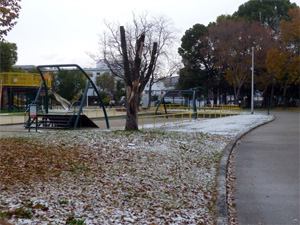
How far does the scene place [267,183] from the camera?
8352mm

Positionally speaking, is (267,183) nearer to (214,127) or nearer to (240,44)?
(214,127)

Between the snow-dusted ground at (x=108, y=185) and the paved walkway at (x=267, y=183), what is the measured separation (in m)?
0.59

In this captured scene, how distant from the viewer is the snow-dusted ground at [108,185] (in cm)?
527

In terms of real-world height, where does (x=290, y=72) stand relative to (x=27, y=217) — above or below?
above

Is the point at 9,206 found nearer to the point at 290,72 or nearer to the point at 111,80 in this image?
the point at 290,72

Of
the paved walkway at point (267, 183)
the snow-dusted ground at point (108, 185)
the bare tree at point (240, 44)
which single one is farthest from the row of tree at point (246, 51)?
the snow-dusted ground at point (108, 185)

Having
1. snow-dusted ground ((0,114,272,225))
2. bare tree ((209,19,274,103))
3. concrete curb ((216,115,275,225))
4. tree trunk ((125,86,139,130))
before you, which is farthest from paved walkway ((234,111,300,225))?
bare tree ((209,19,274,103))

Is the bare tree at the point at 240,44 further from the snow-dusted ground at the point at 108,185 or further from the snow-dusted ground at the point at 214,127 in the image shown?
the snow-dusted ground at the point at 108,185

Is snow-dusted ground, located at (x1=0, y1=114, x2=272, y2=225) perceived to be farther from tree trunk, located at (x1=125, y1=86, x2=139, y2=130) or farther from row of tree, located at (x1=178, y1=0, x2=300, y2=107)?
row of tree, located at (x1=178, y1=0, x2=300, y2=107)

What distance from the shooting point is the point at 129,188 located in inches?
270

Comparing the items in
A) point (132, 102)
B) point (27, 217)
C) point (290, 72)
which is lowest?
point (27, 217)

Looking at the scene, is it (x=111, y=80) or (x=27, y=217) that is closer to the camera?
(x=27, y=217)

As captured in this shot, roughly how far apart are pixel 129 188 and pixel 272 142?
10024mm

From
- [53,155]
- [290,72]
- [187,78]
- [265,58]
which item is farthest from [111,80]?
[53,155]
